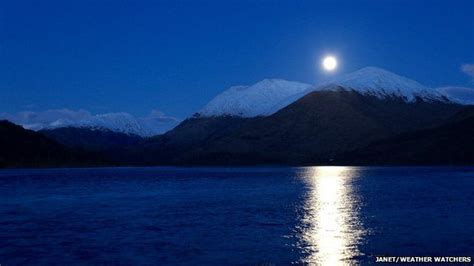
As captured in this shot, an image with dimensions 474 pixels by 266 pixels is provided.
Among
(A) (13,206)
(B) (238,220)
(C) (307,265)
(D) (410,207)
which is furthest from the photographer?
(A) (13,206)

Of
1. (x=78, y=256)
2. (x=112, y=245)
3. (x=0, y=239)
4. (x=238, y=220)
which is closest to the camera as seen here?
(x=78, y=256)

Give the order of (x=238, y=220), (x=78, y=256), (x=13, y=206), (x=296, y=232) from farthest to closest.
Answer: (x=13, y=206)
(x=238, y=220)
(x=296, y=232)
(x=78, y=256)

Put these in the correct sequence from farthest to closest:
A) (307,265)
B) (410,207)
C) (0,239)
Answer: (410,207)
(0,239)
(307,265)

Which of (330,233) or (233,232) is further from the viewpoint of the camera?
(233,232)

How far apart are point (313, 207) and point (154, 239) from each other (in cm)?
4653

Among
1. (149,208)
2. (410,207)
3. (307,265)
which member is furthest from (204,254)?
(410,207)

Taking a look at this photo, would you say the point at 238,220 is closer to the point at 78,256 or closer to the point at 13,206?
A: the point at 78,256

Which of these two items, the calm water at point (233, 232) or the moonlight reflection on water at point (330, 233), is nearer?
the moonlight reflection on water at point (330, 233)

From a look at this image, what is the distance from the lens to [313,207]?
103 m

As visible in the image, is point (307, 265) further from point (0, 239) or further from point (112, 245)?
point (0, 239)

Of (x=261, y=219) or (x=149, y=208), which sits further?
(x=149, y=208)

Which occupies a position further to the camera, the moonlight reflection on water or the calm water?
the calm water

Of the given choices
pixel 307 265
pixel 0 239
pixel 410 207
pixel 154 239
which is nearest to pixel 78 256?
pixel 154 239

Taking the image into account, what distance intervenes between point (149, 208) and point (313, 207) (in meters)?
30.1
